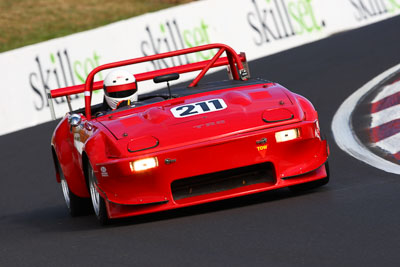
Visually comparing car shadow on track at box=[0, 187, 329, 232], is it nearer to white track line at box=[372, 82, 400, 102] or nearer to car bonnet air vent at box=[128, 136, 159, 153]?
car bonnet air vent at box=[128, 136, 159, 153]

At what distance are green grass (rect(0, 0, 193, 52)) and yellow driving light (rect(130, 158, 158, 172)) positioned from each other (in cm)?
2063

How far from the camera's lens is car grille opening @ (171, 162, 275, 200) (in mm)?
6770

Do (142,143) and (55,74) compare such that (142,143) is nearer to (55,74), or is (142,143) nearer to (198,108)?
(198,108)

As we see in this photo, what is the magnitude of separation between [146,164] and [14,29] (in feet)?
73.1

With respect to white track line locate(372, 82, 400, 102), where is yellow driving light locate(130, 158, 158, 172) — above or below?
above

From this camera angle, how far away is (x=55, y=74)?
17656mm

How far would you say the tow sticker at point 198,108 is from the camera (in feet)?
23.3

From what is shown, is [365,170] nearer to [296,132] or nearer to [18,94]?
[296,132]

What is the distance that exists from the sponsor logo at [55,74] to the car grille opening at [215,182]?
1090cm

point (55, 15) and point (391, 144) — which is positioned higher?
point (55, 15)

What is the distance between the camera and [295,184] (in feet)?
22.8

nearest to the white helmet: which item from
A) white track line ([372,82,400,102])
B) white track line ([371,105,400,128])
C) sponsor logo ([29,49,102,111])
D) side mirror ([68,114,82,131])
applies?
side mirror ([68,114,82,131])

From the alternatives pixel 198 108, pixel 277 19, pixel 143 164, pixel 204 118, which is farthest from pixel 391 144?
pixel 277 19

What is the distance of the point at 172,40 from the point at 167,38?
0.11m
